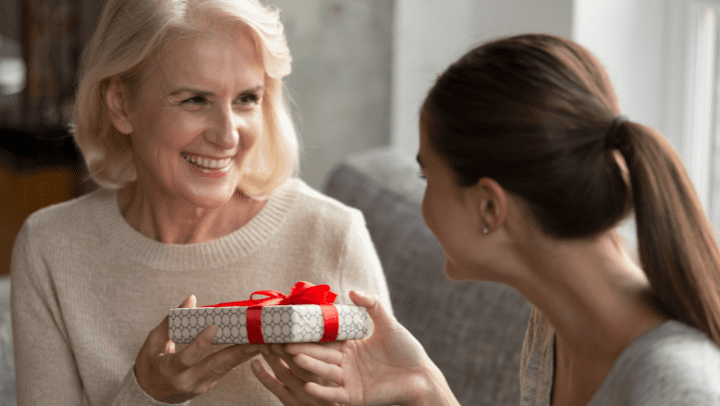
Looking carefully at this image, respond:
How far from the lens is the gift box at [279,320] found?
3.20 feet

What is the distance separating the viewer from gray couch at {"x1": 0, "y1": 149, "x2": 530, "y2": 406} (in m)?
1.54

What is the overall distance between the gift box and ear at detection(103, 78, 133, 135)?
1.62 feet

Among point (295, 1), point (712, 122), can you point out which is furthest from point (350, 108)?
point (712, 122)

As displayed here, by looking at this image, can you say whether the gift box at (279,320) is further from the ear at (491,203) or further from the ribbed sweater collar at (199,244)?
the ribbed sweater collar at (199,244)

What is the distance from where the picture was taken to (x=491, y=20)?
8.38 feet

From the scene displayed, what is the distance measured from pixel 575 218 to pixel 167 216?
2.87ft

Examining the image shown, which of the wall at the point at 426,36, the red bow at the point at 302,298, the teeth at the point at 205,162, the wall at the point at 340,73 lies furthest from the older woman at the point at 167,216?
the wall at the point at 340,73

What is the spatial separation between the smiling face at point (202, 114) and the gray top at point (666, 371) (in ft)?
2.46

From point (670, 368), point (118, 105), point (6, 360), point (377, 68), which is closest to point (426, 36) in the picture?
point (377, 68)

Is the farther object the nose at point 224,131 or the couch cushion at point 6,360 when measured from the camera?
the couch cushion at point 6,360

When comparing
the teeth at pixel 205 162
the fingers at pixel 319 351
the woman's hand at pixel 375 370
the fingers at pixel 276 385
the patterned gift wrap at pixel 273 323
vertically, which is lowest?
the fingers at pixel 276 385

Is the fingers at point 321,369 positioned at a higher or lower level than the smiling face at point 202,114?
lower

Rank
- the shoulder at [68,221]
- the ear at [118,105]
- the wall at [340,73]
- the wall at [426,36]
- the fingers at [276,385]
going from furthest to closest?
the wall at [340,73] < the wall at [426,36] < the shoulder at [68,221] < the ear at [118,105] < the fingers at [276,385]

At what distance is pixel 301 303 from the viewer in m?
1.04
